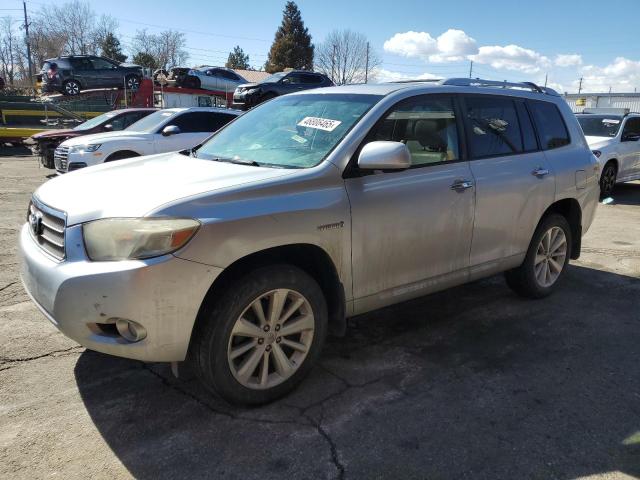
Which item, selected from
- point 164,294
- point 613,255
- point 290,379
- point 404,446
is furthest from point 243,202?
point 613,255

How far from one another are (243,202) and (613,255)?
5796 mm

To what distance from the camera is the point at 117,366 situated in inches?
134

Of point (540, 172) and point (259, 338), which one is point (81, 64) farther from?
point (259, 338)

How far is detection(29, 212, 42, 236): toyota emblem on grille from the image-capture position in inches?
119

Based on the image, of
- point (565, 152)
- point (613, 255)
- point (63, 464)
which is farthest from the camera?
point (613, 255)

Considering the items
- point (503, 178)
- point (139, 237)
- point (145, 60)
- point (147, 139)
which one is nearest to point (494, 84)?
point (503, 178)

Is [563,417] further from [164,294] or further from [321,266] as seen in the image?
[164,294]

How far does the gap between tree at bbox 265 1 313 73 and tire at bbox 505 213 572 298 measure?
215 feet

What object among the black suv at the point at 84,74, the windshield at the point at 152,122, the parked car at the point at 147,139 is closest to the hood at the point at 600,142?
the parked car at the point at 147,139

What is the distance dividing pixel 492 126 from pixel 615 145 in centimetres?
886

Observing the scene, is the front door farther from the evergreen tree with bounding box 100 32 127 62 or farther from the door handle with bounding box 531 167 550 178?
the evergreen tree with bounding box 100 32 127 62

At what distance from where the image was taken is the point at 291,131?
11.8ft

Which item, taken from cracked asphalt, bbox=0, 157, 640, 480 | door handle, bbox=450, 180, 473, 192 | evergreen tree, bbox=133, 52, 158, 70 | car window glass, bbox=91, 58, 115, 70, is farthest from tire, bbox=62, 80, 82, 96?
evergreen tree, bbox=133, 52, 158, 70

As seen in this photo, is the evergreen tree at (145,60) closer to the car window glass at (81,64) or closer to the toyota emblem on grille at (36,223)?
the car window glass at (81,64)
